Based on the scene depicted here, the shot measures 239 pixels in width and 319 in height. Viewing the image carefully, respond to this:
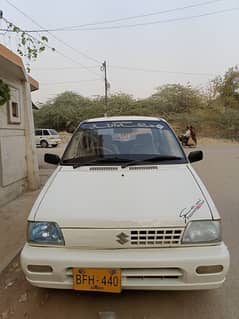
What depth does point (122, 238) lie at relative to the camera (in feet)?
7.89

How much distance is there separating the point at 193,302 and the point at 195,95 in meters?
37.0

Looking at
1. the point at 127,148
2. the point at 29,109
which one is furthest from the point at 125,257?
the point at 29,109

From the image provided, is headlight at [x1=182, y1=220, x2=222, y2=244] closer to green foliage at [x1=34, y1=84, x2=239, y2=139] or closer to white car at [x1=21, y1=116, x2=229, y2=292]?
white car at [x1=21, y1=116, x2=229, y2=292]

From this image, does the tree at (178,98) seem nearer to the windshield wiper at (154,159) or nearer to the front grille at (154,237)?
the windshield wiper at (154,159)

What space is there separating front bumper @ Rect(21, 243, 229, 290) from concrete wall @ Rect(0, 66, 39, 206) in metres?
4.08

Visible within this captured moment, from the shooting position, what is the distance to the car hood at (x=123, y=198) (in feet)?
7.98

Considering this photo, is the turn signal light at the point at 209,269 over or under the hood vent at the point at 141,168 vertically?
under

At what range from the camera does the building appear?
245 inches

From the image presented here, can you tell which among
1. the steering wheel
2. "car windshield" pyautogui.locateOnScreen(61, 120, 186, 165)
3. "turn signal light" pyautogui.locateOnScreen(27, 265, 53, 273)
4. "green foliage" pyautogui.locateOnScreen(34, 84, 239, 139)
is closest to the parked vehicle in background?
"green foliage" pyautogui.locateOnScreen(34, 84, 239, 139)

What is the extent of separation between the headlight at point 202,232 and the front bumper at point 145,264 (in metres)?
0.06

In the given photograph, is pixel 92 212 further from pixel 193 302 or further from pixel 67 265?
pixel 193 302

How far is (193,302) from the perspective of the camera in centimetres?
279

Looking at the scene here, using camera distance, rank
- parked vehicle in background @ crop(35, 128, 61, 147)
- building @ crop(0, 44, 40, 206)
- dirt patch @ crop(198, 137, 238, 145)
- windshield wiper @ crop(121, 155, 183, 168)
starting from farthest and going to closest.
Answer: dirt patch @ crop(198, 137, 238, 145), parked vehicle in background @ crop(35, 128, 61, 147), building @ crop(0, 44, 40, 206), windshield wiper @ crop(121, 155, 183, 168)

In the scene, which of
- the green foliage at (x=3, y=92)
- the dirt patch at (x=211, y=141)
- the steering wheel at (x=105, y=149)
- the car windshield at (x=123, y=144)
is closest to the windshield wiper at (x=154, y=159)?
the car windshield at (x=123, y=144)
